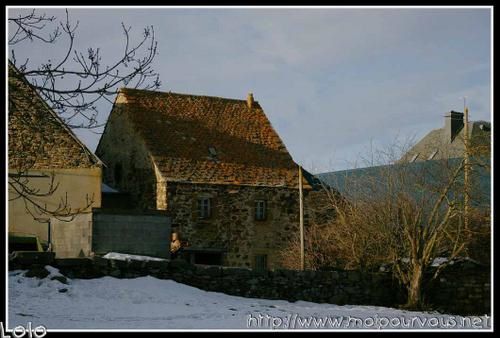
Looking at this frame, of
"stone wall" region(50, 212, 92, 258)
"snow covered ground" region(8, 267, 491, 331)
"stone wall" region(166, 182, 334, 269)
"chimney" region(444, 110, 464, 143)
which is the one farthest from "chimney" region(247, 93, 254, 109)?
"snow covered ground" region(8, 267, 491, 331)

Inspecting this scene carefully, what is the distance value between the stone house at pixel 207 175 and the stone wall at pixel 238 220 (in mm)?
38

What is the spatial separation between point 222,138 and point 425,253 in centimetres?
1657

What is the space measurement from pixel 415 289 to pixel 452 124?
26153 millimetres

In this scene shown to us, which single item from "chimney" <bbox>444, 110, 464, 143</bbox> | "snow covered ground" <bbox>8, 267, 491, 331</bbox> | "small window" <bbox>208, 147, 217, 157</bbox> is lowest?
"snow covered ground" <bbox>8, 267, 491, 331</bbox>

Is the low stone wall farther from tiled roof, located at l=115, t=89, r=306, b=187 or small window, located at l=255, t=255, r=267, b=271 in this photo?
tiled roof, located at l=115, t=89, r=306, b=187

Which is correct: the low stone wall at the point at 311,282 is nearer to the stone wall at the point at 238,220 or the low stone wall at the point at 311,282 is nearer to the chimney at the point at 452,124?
the stone wall at the point at 238,220

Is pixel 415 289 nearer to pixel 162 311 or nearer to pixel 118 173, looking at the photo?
pixel 162 311

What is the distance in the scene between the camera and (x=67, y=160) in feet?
98.7

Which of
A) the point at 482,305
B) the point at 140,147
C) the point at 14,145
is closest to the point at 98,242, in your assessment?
the point at 14,145

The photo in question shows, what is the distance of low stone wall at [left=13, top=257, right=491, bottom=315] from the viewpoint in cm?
1784

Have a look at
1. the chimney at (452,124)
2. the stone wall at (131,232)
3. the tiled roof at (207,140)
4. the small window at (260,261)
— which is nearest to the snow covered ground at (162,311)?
the stone wall at (131,232)

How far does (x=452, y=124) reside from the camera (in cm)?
4519

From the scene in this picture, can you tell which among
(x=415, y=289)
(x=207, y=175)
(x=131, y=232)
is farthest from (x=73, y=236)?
(x=207, y=175)

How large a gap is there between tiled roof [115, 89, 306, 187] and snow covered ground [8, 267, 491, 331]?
15.5m
